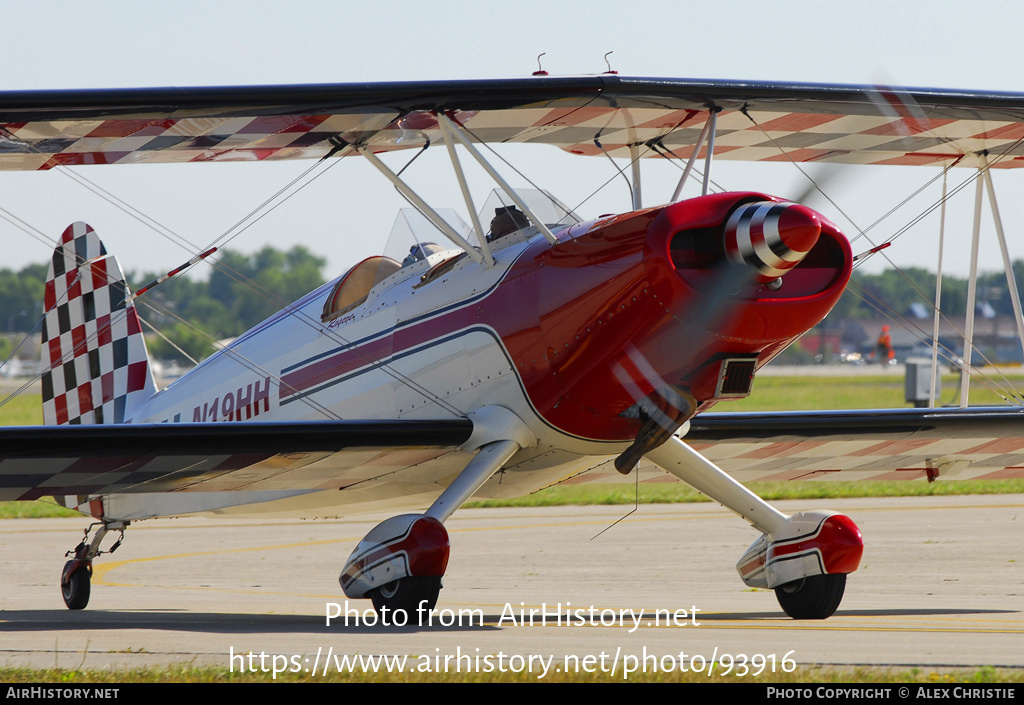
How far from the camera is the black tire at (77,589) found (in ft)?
34.9

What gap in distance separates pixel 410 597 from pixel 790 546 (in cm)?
287

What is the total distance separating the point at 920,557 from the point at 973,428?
2.27 meters

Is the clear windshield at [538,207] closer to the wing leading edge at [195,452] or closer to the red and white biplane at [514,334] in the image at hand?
the red and white biplane at [514,334]

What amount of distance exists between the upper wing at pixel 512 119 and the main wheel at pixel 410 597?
3113 mm

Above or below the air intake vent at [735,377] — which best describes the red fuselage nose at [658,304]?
above

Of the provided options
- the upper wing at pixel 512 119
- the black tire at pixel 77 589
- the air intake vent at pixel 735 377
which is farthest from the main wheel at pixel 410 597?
the black tire at pixel 77 589

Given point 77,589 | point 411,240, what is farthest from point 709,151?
point 77,589

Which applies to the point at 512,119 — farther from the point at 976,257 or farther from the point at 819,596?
the point at 976,257

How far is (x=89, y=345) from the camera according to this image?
41.0 ft

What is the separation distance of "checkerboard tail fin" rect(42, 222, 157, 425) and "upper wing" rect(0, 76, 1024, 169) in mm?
2961

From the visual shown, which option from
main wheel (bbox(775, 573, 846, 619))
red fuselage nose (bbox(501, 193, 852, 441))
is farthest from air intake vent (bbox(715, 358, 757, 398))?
main wheel (bbox(775, 573, 846, 619))

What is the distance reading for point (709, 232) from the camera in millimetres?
7258

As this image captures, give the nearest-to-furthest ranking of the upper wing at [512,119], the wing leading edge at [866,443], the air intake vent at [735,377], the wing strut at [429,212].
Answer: the air intake vent at [735,377]
the upper wing at [512,119]
the wing strut at [429,212]
the wing leading edge at [866,443]
